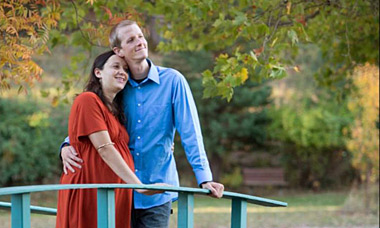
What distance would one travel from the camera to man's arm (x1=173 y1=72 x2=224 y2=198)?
3.58m

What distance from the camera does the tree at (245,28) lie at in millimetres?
5352

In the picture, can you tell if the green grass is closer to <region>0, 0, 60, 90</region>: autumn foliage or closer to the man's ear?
<region>0, 0, 60, 90</region>: autumn foliage

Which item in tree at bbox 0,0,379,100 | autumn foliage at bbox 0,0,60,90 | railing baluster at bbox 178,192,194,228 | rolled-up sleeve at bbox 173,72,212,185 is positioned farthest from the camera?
tree at bbox 0,0,379,100

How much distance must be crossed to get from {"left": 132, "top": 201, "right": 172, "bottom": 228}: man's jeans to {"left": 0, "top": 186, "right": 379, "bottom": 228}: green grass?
361 inches

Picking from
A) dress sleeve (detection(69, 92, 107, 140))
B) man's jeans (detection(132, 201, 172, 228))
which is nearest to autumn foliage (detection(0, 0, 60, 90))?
dress sleeve (detection(69, 92, 107, 140))

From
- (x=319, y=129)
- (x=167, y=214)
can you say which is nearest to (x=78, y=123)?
(x=167, y=214)

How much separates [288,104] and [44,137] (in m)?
7.19

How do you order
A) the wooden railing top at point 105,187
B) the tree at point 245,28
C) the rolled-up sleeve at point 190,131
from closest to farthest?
1. the wooden railing top at point 105,187
2. the rolled-up sleeve at point 190,131
3. the tree at point 245,28

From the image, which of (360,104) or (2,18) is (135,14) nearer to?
(2,18)

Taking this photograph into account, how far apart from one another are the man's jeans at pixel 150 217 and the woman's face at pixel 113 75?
25.3 inches

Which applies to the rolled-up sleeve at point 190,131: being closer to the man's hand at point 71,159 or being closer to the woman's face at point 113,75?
the woman's face at point 113,75

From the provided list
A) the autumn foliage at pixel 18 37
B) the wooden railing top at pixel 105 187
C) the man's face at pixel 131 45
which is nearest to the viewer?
the wooden railing top at pixel 105 187

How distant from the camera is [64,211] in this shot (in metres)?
3.59

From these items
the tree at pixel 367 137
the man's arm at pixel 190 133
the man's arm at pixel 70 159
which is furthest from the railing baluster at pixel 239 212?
the tree at pixel 367 137
